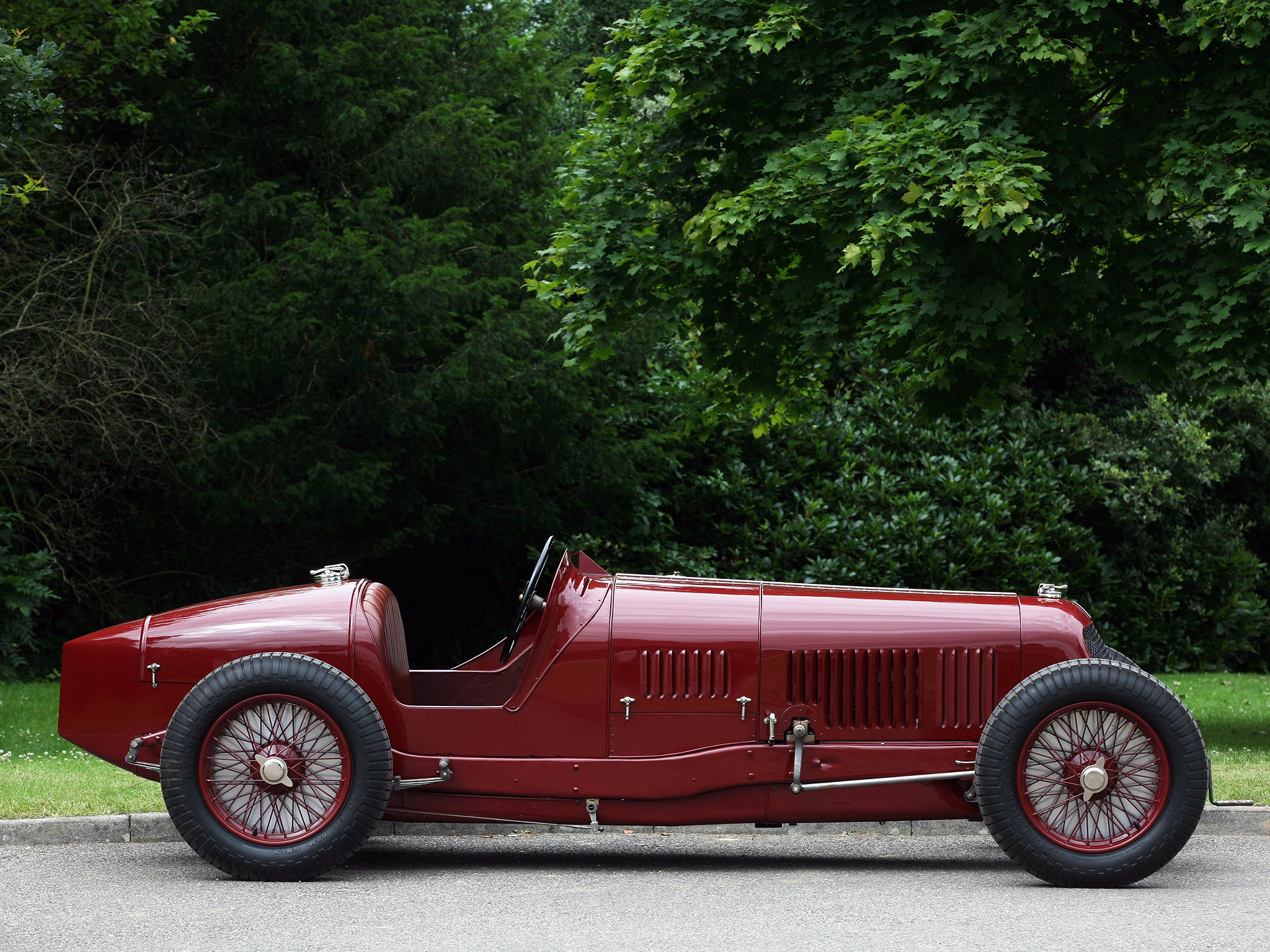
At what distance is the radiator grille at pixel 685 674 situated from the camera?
5.55 m

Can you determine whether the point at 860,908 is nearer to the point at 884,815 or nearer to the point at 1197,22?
the point at 884,815

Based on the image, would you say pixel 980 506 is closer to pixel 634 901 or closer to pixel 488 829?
pixel 488 829

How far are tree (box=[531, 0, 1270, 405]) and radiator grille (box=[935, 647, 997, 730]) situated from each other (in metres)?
3.18

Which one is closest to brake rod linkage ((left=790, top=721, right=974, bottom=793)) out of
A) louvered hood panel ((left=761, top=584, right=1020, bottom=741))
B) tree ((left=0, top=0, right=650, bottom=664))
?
louvered hood panel ((left=761, top=584, right=1020, bottom=741))

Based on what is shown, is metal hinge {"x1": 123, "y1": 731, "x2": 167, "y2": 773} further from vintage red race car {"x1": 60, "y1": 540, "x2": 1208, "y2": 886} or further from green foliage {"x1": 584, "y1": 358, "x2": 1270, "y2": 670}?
green foliage {"x1": 584, "y1": 358, "x2": 1270, "y2": 670}

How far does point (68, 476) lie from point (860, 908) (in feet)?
34.3

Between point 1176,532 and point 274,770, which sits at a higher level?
point 1176,532

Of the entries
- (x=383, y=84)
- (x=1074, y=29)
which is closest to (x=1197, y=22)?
(x=1074, y=29)

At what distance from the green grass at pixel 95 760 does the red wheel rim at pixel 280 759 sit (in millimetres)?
1250

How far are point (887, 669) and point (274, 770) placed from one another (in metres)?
2.64

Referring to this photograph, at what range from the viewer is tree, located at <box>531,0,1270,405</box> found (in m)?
8.36

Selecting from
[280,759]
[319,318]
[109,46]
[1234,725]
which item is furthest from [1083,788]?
[109,46]

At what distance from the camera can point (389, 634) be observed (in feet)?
19.3

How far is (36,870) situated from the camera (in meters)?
5.57
